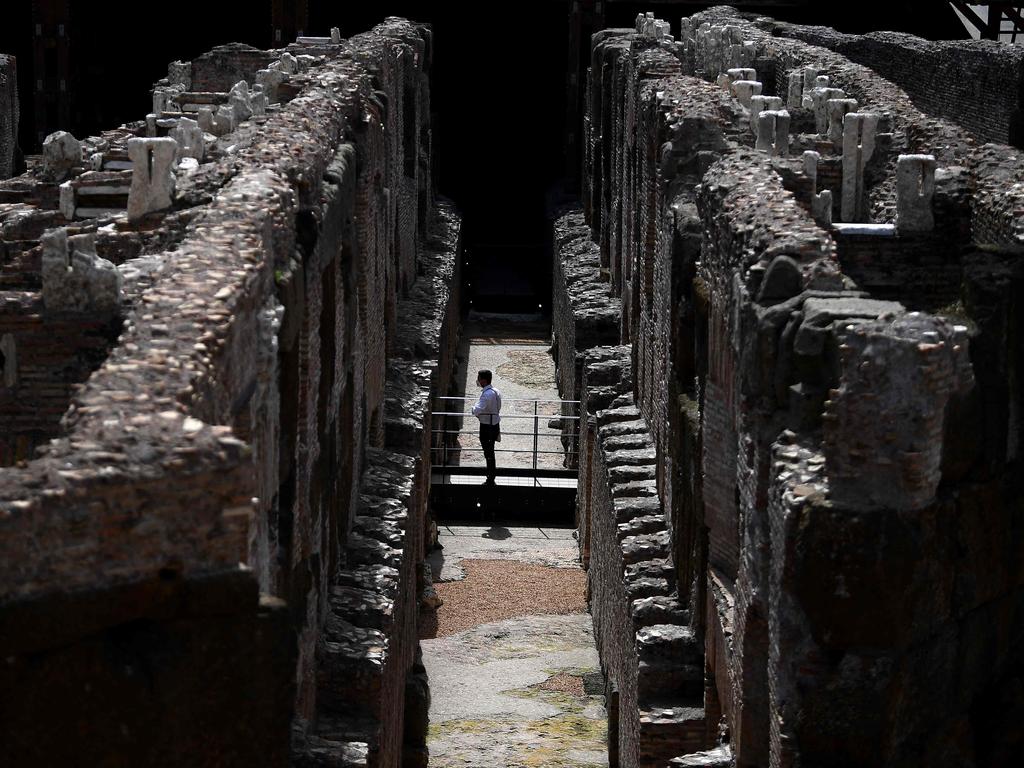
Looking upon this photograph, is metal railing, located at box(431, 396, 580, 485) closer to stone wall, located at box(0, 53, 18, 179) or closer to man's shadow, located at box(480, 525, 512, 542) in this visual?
man's shadow, located at box(480, 525, 512, 542)

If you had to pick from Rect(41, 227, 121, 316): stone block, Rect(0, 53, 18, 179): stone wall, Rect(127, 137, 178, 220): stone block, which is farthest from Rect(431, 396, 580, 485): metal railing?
Rect(41, 227, 121, 316): stone block

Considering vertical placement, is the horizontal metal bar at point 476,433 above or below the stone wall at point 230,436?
below

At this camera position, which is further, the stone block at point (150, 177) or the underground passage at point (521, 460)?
the stone block at point (150, 177)

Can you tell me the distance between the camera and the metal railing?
794 inches

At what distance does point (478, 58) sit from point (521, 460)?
1500cm

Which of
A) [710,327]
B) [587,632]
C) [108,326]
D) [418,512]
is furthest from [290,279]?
[587,632]

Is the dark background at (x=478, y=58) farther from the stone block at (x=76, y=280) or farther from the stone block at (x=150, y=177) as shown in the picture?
the stone block at (x=76, y=280)

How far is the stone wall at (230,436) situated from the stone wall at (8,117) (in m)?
4.69

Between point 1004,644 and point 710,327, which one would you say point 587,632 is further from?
point 1004,644

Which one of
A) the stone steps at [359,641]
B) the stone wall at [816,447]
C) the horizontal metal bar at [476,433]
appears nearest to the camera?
the stone wall at [816,447]

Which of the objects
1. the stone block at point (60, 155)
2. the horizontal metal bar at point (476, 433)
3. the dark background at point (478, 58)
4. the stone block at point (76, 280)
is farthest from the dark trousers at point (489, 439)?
the dark background at point (478, 58)

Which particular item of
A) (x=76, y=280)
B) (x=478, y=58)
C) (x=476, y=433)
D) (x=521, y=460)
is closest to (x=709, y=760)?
(x=76, y=280)

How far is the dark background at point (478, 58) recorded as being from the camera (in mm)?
33375

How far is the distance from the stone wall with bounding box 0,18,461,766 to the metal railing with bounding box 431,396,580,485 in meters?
1.01
